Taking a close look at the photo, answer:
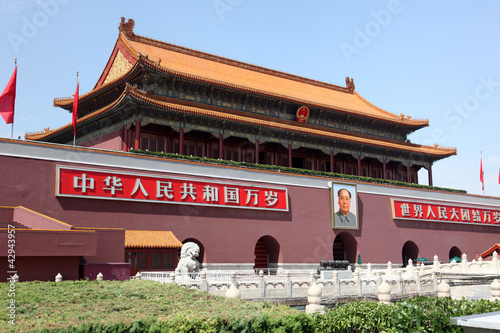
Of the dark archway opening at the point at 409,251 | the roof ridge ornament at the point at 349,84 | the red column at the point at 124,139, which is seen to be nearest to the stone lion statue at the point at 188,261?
the red column at the point at 124,139

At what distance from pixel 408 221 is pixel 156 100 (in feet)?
54.4

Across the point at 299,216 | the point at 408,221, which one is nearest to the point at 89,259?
the point at 299,216

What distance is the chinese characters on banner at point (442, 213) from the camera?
30406 mm

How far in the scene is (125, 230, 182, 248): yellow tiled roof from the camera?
63.9 ft

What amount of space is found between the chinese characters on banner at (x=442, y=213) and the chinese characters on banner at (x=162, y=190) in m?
8.80

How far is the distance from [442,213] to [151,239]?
20.1 m

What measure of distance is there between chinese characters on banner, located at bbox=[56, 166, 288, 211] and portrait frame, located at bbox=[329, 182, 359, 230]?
3213mm

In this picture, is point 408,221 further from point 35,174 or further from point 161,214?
point 35,174

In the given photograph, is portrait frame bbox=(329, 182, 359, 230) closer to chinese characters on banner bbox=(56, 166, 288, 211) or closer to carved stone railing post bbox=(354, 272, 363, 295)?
chinese characters on banner bbox=(56, 166, 288, 211)

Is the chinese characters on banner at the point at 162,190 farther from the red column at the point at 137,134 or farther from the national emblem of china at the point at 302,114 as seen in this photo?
the national emblem of china at the point at 302,114

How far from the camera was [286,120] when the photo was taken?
29.8 metres

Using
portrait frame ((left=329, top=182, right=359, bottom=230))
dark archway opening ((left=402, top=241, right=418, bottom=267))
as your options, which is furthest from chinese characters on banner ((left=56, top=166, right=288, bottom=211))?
dark archway opening ((left=402, top=241, right=418, bottom=267))

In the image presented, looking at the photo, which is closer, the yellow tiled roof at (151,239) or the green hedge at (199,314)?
the green hedge at (199,314)

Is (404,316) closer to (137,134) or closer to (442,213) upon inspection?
(137,134)
